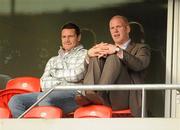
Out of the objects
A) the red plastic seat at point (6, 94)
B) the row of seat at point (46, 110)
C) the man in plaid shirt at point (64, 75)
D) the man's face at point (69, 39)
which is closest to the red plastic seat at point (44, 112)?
the row of seat at point (46, 110)

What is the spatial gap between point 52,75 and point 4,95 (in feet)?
2.05

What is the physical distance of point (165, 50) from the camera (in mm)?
7344

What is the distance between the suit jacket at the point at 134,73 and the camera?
660 centimetres

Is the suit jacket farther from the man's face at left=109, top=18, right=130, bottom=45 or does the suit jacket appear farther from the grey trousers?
the man's face at left=109, top=18, right=130, bottom=45

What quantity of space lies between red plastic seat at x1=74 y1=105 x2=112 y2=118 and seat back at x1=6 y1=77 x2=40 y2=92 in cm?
88

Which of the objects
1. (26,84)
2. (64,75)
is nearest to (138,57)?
(64,75)

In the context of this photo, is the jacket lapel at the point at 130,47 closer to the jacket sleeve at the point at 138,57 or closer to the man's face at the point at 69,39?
the jacket sleeve at the point at 138,57

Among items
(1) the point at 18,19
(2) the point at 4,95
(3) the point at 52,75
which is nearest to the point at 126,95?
(3) the point at 52,75

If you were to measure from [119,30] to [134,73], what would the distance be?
53 cm

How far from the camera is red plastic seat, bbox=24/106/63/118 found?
6590 millimetres

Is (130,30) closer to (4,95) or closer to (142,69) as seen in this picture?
(142,69)

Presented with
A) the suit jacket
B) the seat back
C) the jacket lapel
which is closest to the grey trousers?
the suit jacket

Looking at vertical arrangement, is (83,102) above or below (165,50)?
below

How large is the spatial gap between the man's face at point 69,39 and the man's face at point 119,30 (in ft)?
1.42
